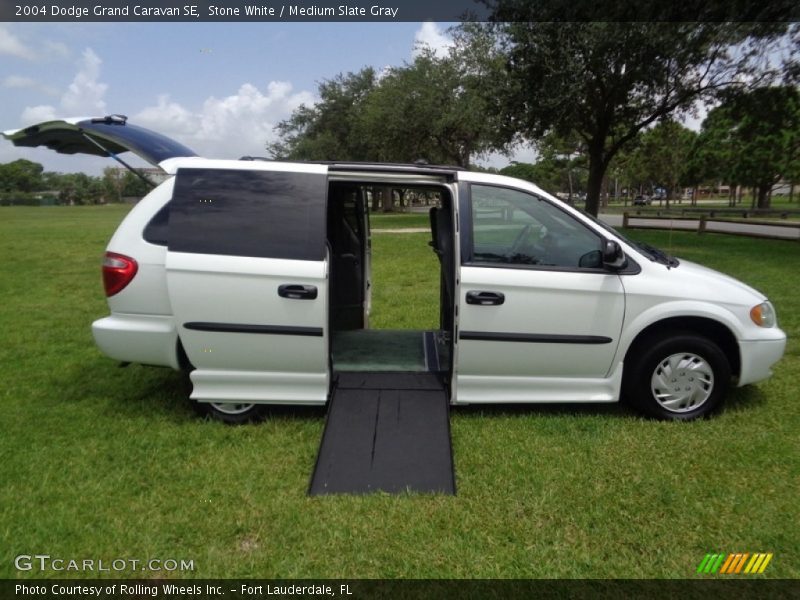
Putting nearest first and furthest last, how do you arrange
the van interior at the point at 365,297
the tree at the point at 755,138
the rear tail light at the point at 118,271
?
1. the rear tail light at the point at 118,271
2. the van interior at the point at 365,297
3. the tree at the point at 755,138

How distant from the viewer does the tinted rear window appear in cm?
398

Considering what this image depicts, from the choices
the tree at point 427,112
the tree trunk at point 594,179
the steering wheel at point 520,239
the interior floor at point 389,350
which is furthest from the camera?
the tree at point 427,112

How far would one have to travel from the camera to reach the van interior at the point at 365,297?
4.66m

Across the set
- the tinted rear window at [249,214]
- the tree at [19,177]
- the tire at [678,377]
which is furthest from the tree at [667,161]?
the tree at [19,177]

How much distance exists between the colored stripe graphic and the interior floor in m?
2.38

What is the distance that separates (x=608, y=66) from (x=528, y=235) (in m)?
13.9

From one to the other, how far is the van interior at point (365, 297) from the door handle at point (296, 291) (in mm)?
685

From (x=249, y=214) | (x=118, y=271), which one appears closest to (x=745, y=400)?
(x=249, y=214)

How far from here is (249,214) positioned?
4.04 metres

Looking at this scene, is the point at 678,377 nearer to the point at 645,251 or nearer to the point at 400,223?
the point at 645,251

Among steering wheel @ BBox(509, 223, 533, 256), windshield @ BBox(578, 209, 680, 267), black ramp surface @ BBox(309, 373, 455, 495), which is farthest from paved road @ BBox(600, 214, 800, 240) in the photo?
black ramp surface @ BBox(309, 373, 455, 495)

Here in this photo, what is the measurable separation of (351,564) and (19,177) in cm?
10204

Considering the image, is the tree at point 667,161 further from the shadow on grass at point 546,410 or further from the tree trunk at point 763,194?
the shadow on grass at point 546,410
